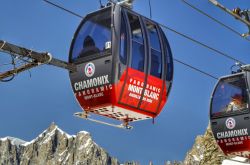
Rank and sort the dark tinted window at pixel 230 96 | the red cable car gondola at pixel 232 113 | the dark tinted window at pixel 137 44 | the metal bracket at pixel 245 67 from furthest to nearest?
the dark tinted window at pixel 230 96
the red cable car gondola at pixel 232 113
the metal bracket at pixel 245 67
the dark tinted window at pixel 137 44

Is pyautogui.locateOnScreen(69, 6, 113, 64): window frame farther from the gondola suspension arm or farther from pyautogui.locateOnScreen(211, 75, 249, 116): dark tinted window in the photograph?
pyautogui.locateOnScreen(211, 75, 249, 116): dark tinted window

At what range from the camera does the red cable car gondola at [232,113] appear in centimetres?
1970

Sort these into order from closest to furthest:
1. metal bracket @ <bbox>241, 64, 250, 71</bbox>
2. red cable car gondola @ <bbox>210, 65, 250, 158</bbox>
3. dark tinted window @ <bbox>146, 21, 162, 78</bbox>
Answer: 1. dark tinted window @ <bbox>146, 21, 162, 78</bbox>
2. metal bracket @ <bbox>241, 64, 250, 71</bbox>
3. red cable car gondola @ <bbox>210, 65, 250, 158</bbox>

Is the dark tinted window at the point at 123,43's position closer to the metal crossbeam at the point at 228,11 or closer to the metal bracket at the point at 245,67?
the metal crossbeam at the point at 228,11

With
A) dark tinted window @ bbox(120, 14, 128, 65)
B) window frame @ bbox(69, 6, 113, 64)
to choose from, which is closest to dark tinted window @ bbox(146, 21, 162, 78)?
dark tinted window @ bbox(120, 14, 128, 65)

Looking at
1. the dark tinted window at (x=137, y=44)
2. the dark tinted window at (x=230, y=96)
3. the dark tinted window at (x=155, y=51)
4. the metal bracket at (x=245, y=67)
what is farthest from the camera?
the dark tinted window at (x=230, y=96)

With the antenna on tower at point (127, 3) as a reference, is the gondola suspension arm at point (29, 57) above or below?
below

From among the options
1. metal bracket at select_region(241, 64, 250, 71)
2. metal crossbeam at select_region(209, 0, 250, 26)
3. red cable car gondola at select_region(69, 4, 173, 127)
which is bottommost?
red cable car gondola at select_region(69, 4, 173, 127)

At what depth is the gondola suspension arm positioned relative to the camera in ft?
42.8

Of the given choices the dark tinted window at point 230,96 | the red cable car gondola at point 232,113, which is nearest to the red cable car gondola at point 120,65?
the red cable car gondola at point 232,113

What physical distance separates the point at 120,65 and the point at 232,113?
26.3ft

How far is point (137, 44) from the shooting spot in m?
13.8

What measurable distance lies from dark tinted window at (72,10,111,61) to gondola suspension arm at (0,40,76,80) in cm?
37

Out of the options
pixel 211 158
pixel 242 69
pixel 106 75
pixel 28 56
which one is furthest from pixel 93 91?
pixel 211 158
